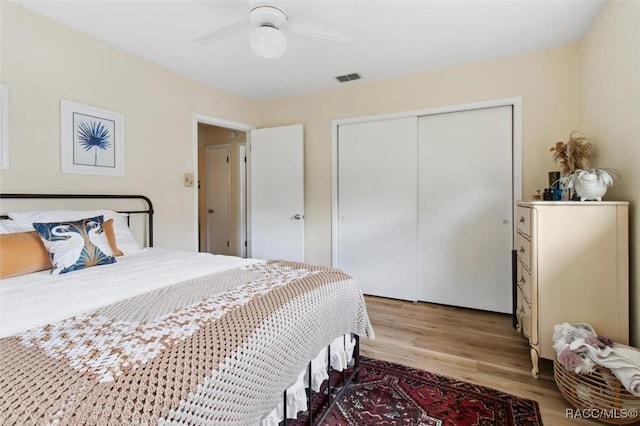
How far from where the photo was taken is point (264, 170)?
395 cm

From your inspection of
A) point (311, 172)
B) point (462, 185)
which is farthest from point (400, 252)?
point (311, 172)

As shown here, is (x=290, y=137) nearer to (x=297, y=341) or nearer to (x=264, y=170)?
(x=264, y=170)

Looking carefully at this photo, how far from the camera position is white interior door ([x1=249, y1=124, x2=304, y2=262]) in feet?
12.3

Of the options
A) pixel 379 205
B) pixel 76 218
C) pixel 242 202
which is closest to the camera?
pixel 76 218

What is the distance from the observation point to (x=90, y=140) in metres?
2.44

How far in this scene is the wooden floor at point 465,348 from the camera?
1.75m

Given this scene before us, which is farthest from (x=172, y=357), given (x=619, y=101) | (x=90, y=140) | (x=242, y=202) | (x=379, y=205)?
(x=242, y=202)

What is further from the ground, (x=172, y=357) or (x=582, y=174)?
(x=582, y=174)

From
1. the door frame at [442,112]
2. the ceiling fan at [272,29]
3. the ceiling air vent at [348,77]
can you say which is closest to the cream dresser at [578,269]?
the door frame at [442,112]

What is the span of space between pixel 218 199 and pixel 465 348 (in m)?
4.31

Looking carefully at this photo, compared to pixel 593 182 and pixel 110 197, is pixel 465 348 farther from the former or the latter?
pixel 110 197

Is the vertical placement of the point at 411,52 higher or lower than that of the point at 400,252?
higher

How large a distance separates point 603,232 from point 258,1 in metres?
2.40

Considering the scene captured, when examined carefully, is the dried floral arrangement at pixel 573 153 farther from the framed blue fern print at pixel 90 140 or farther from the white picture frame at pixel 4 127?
the white picture frame at pixel 4 127
